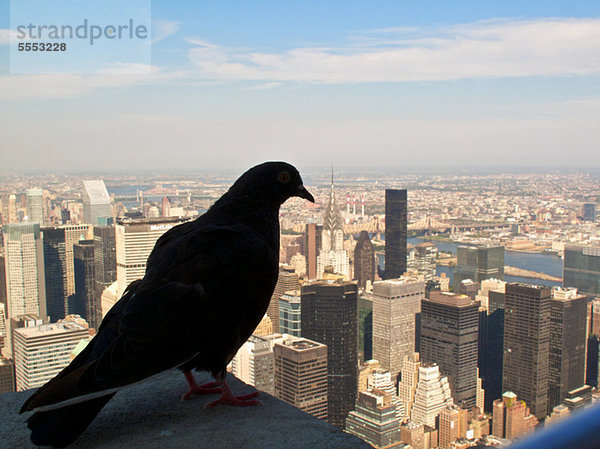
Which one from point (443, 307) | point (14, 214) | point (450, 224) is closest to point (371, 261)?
point (450, 224)

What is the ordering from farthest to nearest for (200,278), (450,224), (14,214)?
(450,224) < (14,214) < (200,278)

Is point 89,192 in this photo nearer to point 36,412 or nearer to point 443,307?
point 443,307

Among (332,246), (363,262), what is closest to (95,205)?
(332,246)

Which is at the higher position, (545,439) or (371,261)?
(545,439)

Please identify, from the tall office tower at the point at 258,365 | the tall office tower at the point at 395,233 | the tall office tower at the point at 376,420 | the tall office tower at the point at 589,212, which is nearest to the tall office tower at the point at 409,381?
the tall office tower at the point at 376,420

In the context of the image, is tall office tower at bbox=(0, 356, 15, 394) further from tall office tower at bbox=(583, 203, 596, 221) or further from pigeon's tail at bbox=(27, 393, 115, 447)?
tall office tower at bbox=(583, 203, 596, 221)

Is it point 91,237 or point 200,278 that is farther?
point 91,237

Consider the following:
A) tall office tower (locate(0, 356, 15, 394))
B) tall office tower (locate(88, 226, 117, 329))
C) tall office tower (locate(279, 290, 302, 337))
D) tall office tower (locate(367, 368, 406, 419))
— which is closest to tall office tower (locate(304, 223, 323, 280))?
tall office tower (locate(279, 290, 302, 337))
